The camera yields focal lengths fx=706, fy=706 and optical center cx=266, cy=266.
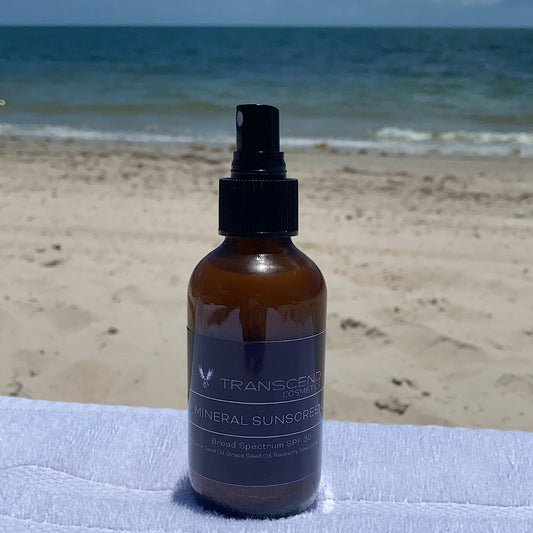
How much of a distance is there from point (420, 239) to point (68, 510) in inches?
114

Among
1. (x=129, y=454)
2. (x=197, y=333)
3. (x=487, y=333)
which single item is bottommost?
(x=487, y=333)

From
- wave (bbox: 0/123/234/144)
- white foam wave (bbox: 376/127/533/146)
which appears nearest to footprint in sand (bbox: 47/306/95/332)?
wave (bbox: 0/123/234/144)

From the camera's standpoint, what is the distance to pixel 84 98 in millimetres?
10242

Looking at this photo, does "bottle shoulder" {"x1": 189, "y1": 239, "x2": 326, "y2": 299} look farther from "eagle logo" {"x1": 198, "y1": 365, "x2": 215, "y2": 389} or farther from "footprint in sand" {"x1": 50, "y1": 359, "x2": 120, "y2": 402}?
"footprint in sand" {"x1": 50, "y1": 359, "x2": 120, "y2": 402}

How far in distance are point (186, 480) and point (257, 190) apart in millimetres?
453

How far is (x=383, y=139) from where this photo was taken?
288 inches

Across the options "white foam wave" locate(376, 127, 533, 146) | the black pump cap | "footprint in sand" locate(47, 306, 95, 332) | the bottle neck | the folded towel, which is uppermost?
the black pump cap

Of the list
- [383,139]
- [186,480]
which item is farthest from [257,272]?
[383,139]

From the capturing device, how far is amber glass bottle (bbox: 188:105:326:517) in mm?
836

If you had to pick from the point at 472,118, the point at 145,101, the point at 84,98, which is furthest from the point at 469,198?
the point at 84,98

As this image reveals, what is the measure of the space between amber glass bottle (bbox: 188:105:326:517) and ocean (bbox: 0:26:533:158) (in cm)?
594

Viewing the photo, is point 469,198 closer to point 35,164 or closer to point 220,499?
point 35,164

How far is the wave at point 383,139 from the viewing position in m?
6.68

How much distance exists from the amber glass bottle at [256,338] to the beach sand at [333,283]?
117 cm
